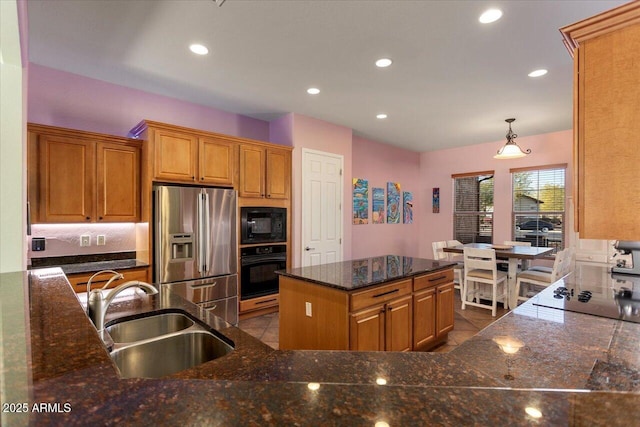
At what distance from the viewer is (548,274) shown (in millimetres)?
4129

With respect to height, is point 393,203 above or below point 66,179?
below

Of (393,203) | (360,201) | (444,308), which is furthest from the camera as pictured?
(393,203)

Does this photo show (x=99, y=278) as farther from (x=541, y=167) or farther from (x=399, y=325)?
(x=541, y=167)

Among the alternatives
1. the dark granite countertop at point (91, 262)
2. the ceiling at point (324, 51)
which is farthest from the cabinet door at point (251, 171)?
the dark granite countertop at point (91, 262)

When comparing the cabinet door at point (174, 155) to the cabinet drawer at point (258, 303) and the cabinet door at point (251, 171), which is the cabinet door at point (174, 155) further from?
the cabinet drawer at point (258, 303)

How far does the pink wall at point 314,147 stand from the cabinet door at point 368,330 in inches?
81.1

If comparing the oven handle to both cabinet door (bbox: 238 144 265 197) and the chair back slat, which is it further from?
the chair back slat

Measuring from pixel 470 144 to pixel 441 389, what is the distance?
21.4 ft

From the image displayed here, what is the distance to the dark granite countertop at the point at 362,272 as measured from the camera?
2.29m

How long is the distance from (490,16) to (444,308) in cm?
251

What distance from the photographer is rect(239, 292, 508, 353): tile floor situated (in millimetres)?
3266

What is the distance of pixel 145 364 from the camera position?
131 cm

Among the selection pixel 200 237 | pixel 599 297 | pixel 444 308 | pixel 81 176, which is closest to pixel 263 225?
pixel 200 237

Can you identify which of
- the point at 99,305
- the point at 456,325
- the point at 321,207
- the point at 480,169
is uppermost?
the point at 480,169
